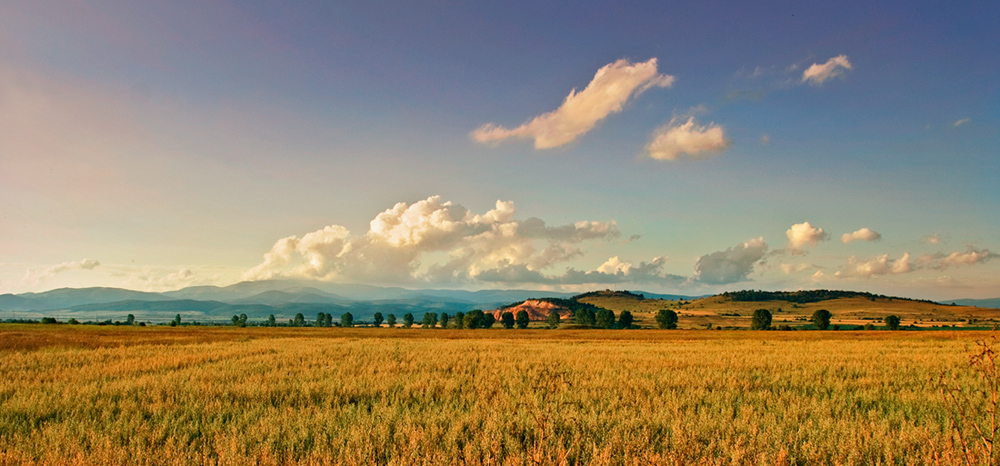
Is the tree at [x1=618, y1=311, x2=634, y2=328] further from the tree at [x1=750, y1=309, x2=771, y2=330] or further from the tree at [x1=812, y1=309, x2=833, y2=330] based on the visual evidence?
the tree at [x1=812, y1=309, x2=833, y2=330]

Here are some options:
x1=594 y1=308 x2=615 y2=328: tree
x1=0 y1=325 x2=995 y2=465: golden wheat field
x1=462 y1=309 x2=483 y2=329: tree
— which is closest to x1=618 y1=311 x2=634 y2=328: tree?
x1=594 y1=308 x2=615 y2=328: tree

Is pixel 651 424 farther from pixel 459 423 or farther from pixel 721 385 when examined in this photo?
pixel 721 385

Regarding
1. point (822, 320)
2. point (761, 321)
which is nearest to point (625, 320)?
point (761, 321)

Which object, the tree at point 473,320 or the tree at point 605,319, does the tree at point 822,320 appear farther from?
the tree at point 473,320

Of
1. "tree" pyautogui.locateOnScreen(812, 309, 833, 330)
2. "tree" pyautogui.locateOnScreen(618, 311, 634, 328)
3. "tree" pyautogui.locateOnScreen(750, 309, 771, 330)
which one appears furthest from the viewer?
"tree" pyautogui.locateOnScreen(618, 311, 634, 328)

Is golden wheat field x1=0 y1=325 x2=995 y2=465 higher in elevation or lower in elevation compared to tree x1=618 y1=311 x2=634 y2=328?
higher

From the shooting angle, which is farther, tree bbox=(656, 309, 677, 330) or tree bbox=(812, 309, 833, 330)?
tree bbox=(656, 309, 677, 330)

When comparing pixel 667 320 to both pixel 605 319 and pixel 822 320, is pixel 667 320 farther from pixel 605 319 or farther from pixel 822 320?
pixel 822 320

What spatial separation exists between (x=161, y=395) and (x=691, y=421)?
12.7 metres

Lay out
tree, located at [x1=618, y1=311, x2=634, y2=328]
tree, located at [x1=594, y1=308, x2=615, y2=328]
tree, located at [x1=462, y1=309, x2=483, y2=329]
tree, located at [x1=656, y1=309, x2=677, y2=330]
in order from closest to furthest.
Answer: tree, located at [x1=656, y1=309, x2=677, y2=330] < tree, located at [x1=462, y1=309, x2=483, y2=329] < tree, located at [x1=618, y1=311, x2=634, y2=328] < tree, located at [x1=594, y1=308, x2=615, y2=328]

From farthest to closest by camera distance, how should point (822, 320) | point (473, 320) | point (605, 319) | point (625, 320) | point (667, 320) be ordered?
point (605, 319) → point (625, 320) → point (473, 320) → point (667, 320) → point (822, 320)

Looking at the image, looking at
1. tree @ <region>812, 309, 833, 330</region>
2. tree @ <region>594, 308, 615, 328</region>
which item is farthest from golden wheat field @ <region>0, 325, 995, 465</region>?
tree @ <region>594, 308, 615, 328</region>

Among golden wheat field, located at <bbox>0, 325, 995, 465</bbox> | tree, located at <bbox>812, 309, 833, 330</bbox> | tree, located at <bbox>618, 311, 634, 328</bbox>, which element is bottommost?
tree, located at <bbox>618, 311, 634, 328</bbox>

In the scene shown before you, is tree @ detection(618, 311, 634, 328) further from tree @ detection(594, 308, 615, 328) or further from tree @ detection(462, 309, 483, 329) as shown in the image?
tree @ detection(462, 309, 483, 329)
